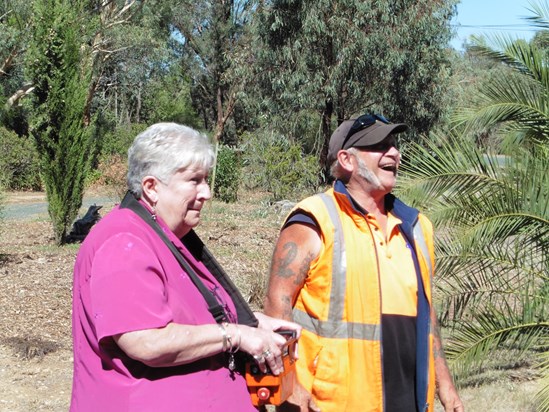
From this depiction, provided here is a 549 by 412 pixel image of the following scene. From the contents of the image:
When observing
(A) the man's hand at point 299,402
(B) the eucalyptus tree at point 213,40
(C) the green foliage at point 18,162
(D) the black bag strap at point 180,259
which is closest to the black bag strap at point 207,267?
(D) the black bag strap at point 180,259

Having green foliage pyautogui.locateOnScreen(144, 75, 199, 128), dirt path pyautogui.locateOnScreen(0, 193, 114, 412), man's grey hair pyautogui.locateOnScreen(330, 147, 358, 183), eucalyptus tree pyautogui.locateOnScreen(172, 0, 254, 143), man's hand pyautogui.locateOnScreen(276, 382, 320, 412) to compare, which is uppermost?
eucalyptus tree pyautogui.locateOnScreen(172, 0, 254, 143)

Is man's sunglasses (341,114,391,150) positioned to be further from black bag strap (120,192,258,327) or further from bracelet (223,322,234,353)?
bracelet (223,322,234,353)

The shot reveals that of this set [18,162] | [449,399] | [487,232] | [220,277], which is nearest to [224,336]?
[220,277]

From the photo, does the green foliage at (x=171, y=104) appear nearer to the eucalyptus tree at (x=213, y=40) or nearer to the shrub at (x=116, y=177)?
the eucalyptus tree at (x=213, y=40)

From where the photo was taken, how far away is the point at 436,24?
20.5 metres

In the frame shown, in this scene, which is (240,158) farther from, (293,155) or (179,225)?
(179,225)

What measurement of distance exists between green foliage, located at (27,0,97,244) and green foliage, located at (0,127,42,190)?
1131 centimetres

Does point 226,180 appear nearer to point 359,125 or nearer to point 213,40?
point 359,125

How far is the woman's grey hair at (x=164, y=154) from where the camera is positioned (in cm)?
221

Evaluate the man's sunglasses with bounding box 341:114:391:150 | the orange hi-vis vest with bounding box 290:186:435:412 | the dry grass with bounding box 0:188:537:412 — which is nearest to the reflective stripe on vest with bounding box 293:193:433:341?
the orange hi-vis vest with bounding box 290:186:435:412

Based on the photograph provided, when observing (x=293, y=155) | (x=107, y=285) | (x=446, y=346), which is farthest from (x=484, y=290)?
(x=293, y=155)

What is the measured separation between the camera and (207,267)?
248cm

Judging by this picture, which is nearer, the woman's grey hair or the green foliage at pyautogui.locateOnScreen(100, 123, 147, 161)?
the woman's grey hair

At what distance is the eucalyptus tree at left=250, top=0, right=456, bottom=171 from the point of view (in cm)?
1973
